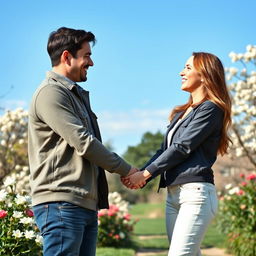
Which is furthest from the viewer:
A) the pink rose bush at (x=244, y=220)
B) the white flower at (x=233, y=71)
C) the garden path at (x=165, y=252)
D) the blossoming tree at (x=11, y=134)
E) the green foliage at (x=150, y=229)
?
the green foliage at (x=150, y=229)

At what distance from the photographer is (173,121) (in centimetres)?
371

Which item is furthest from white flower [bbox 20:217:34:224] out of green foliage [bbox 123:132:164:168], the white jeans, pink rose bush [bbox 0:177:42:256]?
green foliage [bbox 123:132:164:168]

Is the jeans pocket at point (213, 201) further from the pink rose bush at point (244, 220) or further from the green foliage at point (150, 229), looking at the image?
the green foliage at point (150, 229)

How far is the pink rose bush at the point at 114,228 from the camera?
986 centimetres

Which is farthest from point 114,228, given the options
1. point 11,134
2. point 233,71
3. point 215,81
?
point 215,81

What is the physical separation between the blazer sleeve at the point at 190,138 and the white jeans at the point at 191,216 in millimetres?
169

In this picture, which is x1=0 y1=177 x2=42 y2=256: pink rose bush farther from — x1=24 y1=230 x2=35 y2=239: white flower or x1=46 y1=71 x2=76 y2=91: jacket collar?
x1=46 y1=71 x2=76 y2=91: jacket collar

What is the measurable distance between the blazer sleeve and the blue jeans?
699 millimetres

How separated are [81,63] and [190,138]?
33.1 inches

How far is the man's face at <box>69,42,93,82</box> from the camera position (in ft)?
10.1

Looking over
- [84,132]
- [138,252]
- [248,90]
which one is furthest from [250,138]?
[84,132]

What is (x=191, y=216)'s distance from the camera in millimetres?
3303

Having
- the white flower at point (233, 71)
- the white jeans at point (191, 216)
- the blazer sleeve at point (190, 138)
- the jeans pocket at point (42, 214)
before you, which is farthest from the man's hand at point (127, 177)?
the white flower at point (233, 71)

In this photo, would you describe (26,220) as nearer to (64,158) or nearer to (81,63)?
(64,158)
